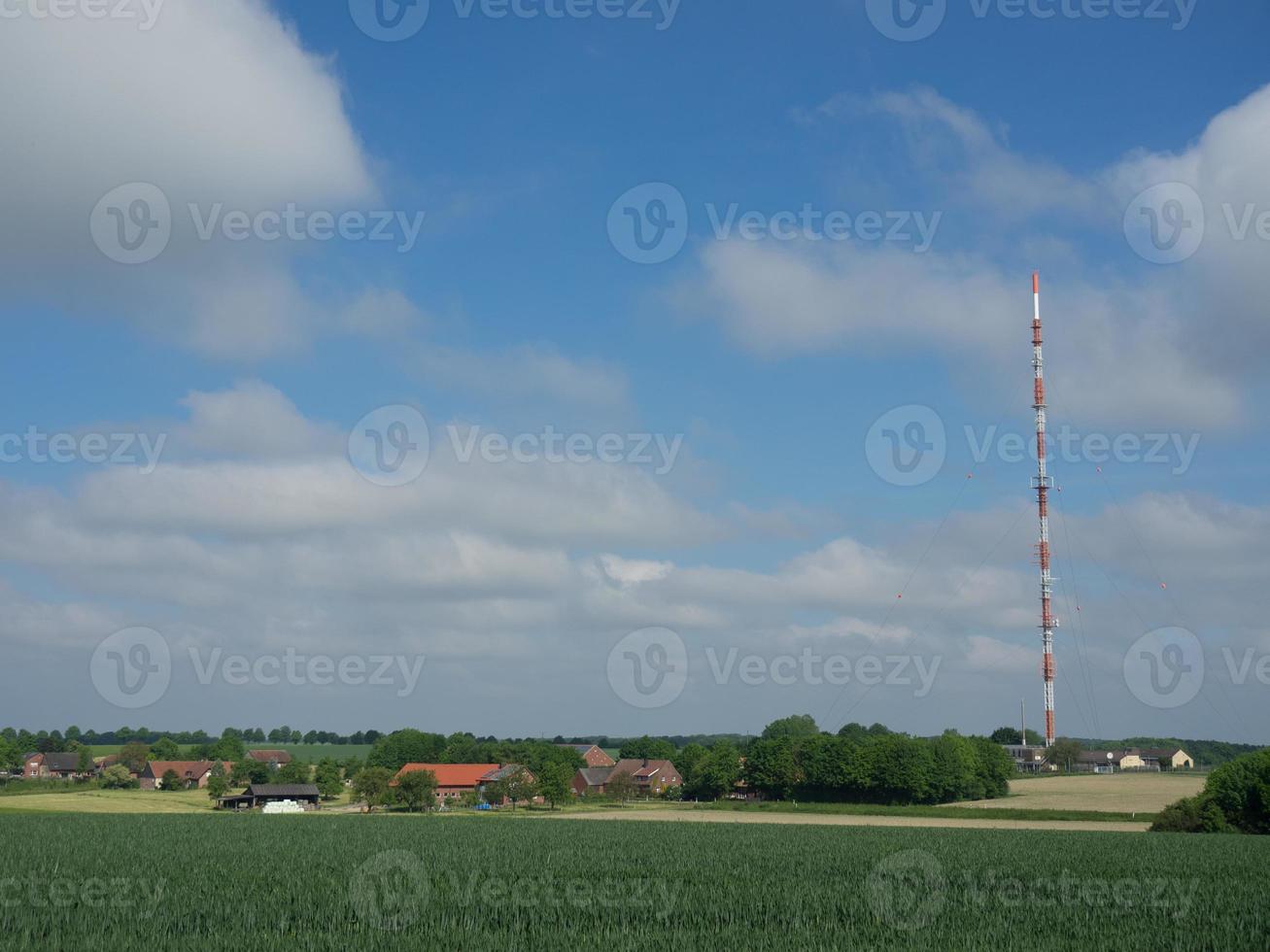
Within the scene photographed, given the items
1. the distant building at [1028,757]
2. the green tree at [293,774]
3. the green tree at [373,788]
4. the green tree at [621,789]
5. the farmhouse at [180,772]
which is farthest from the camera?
the farmhouse at [180,772]

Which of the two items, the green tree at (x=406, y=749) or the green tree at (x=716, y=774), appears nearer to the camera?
the green tree at (x=716, y=774)

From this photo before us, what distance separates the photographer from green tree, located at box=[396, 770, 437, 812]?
355 feet

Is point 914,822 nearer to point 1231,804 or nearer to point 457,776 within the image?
point 1231,804

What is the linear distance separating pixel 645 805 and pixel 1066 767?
86.4 metres

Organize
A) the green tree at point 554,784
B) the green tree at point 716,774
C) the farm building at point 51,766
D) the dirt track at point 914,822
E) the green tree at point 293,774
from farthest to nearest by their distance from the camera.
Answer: the farm building at point 51,766 < the green tree at point 293,774 < the green tree at point 716,774 < the green tree at point 554,784 < the dirt track at point 914,822

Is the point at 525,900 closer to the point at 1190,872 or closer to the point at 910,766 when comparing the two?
the point at 1190,872

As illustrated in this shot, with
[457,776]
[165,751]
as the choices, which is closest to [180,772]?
[165,751]

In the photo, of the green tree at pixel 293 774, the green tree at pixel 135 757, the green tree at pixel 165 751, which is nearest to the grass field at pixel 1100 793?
the green tree at pixel 293 774

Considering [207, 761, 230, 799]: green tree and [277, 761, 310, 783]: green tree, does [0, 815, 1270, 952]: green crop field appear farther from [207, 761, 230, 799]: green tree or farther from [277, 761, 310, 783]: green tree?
[277, 761, 310, 783]: green tree

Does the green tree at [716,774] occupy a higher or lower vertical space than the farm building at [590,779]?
higher

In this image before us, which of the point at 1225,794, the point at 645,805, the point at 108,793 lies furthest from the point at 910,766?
the point at 108,793

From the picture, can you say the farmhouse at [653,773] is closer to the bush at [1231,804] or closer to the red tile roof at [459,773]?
the red tile roof at [459,773]

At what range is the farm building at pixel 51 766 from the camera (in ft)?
615

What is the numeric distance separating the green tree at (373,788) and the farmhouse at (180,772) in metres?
65.9
